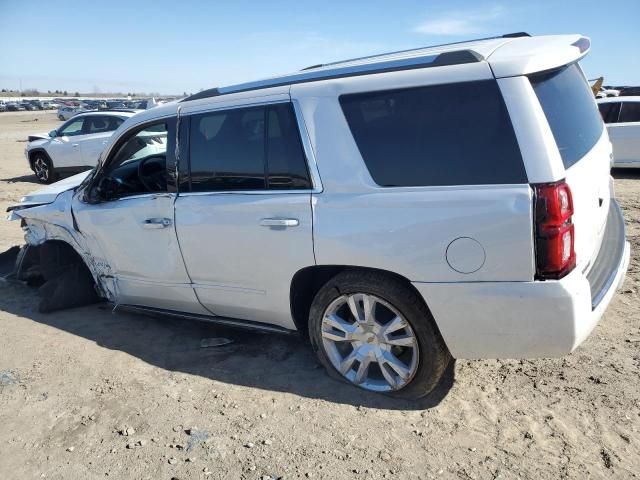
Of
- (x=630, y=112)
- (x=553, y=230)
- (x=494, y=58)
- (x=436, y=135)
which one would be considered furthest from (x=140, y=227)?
(x=630, y=112)

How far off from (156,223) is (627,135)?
34.8 ft

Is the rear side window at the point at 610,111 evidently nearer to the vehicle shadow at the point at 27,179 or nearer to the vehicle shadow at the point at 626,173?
the vehicle shadow at the point at 626,173

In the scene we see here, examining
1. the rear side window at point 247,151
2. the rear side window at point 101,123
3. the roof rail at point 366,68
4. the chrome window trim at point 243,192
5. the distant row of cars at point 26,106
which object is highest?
the roof rail at point 366,68

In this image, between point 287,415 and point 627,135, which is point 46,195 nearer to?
point 287,415

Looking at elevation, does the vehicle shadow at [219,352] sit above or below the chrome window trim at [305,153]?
below

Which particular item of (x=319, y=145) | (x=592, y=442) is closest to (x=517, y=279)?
(x=592, y=442)

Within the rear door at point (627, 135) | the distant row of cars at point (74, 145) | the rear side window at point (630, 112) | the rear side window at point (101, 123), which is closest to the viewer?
the rear door at point (627, 135)

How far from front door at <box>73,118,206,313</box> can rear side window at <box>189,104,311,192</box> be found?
0.29 m

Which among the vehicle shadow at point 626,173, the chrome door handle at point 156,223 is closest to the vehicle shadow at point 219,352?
the chrome door handle at point 156,223

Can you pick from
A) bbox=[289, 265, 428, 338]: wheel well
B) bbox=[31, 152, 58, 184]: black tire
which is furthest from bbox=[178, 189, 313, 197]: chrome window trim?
bbox=[31, 152, 58, 184]: black tire

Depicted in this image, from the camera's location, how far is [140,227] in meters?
4.19

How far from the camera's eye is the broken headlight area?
506cm

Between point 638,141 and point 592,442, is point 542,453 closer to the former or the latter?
point 592,442

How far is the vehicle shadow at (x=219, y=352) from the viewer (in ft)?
11.7
